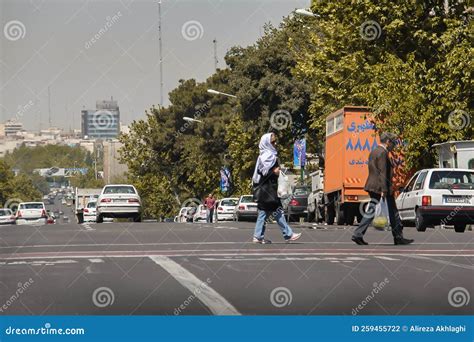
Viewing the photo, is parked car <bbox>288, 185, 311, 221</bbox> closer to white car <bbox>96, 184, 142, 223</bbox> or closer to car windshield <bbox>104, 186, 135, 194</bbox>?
car windshield <bbox>104, 186, 135, 194</bbox>

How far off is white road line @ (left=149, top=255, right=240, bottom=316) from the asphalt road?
0.4 inches

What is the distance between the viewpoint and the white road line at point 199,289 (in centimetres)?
1009

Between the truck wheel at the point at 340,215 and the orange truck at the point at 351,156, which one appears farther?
the truck wheel at the point at 340,215

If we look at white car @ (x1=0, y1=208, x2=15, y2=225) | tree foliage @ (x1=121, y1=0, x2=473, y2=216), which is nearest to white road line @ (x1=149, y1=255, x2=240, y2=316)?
tree foliage @ (x1=121, y1=0, x2=473, y2=216)

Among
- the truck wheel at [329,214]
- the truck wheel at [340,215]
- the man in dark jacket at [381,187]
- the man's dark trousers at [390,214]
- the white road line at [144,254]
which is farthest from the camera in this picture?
the truck wheel at [329,214]

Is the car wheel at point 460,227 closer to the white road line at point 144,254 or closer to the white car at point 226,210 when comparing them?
the white road line at point 144,254

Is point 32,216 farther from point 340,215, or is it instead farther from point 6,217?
point 340,215

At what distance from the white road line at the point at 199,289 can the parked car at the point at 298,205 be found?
4108 centimetres

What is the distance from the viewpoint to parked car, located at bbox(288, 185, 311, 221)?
5831 centimetres

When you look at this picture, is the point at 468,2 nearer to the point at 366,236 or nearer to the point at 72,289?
the point at 366,236

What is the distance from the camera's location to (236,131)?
262ft

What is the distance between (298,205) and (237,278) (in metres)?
45.0

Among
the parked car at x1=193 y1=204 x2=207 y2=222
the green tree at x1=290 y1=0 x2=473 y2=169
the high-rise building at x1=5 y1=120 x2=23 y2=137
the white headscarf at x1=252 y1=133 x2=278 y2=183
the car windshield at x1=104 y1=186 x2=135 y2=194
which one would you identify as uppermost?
the green tree at x1=290 y1=0 x2=473 y2=169

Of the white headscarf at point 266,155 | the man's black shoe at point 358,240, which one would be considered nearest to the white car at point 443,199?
the man's black shoe at point 358,240
